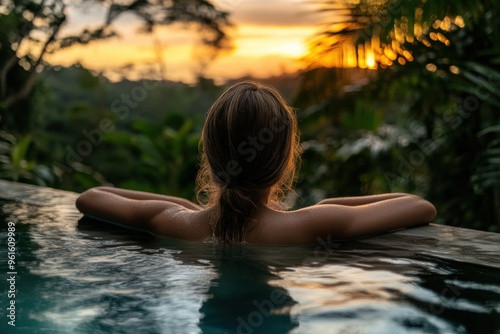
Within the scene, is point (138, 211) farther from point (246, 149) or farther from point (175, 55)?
point (175, 55)

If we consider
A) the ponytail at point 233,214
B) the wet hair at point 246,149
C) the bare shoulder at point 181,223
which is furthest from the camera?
the bare shoulder at point 181,223

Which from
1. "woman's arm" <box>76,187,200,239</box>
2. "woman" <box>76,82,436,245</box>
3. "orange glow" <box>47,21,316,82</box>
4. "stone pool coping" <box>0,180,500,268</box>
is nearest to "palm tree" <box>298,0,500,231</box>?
"stone pool coping" <box>0,180,500,268</box>

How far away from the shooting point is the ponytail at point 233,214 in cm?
257

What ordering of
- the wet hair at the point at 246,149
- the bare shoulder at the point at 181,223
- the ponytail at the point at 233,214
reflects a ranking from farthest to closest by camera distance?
1. the bare shoulder at the point at 181,223
2. the ponytail at the point at 233,214
3. the wet hair at the point at 246,149

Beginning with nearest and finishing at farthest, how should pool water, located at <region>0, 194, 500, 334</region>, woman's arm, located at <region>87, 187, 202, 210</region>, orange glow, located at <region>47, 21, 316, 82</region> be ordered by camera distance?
1. pool water, located at <region>0, 194, 500, 334</region>
2. woman's arm, located at <region>87, 187, 202, 210</region>
3. orange glow, located at <region>47, 21, 316, 82</region>

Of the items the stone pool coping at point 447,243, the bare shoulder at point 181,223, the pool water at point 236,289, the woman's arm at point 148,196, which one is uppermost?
the woman's arm at point 148,196

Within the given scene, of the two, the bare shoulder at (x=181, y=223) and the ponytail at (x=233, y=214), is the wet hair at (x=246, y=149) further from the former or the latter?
the bare shoulder at (x=181, y=223)

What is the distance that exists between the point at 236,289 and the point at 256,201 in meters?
0.57

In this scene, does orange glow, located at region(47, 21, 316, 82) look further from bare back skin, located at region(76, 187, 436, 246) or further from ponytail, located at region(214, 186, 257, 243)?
ponytail, located at region(214, 186, 257, 243)

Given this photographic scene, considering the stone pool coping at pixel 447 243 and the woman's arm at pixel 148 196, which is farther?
the woman's arm at pixel 148 196

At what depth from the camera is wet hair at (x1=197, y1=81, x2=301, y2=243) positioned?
247 cm

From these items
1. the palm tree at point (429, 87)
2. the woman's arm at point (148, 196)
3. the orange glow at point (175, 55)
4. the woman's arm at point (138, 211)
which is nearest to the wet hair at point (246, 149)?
the woman's arm at point (138, 211)

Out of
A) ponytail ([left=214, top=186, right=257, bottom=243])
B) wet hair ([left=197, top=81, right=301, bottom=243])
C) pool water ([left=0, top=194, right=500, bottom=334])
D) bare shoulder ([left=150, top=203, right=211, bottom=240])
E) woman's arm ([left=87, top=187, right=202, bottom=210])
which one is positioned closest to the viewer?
pool water ([left=0, top=194, right=500, bottom=334])

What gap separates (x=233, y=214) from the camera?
265cm
